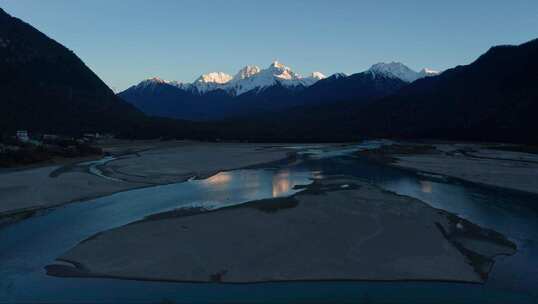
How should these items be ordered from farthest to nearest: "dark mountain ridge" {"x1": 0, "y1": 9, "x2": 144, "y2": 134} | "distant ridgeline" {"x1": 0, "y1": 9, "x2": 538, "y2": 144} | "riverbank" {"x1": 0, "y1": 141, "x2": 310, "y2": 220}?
"distant ridgeline" {"x1": 0, "y1": 9, "x2": 538, "y2": 144}, "dark mountain ridge" {"x1": 0, "y1": 9, "x2": 144, "y2": 134}, "riverbank" {"x1": 0, "y1": 141, "x2": 310, "y2": 220}

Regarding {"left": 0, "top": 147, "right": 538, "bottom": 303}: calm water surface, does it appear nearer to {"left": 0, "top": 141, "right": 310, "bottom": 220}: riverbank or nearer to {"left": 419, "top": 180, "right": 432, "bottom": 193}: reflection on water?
{"left": 419, "top": 180, "right": 432, "bottom": 193}: reflection on water

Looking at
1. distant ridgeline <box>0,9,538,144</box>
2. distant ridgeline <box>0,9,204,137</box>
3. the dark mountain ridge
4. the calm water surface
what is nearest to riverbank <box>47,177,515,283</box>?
the calm water surface

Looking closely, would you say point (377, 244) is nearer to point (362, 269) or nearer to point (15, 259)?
point (362, 269)

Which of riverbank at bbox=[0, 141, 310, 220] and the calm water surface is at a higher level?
→ riverbank at bbox=[0, 141, 310, 220]

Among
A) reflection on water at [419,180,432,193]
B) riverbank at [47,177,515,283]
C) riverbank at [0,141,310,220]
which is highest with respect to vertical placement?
riverbank at [0,141,310,220]

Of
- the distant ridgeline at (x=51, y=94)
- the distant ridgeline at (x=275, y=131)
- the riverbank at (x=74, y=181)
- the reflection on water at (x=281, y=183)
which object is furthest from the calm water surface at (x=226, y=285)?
the distant ridgeline at (x=275, y=131)

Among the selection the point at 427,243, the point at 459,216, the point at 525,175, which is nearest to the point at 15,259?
the point at 427,243

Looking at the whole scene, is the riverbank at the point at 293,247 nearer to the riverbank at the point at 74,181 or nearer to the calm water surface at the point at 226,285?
the calm water surface at the point at 226,285
